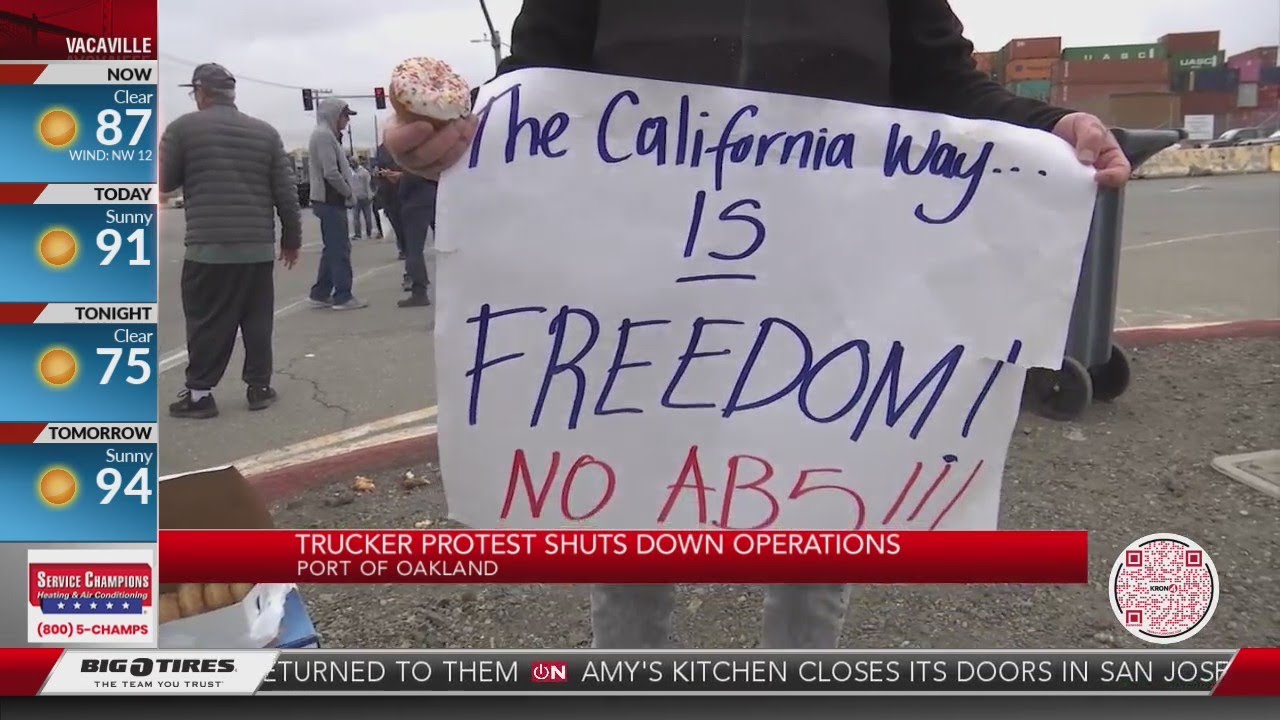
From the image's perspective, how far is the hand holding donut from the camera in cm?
127

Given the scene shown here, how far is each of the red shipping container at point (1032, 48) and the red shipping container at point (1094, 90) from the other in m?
0.07

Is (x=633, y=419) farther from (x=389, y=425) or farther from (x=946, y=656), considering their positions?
(x=389, y=425)

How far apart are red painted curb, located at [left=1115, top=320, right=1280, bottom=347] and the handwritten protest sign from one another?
2755 mm

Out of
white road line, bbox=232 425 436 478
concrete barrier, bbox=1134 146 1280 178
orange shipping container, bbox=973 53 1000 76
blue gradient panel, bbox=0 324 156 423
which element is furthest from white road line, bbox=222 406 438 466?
concrete barrier, bbox=1134 146 1280 178

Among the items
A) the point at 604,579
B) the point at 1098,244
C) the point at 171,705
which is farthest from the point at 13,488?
the point at 1098,244

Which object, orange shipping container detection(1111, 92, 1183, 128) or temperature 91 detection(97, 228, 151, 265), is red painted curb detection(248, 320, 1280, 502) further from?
orange shipping container detection(1111, 92, 1183, 128)

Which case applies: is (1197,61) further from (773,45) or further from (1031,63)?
(773,45)

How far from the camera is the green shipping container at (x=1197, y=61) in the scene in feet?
5.75

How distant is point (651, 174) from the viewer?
140 cm

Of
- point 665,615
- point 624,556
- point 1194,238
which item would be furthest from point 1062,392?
point 1194,238

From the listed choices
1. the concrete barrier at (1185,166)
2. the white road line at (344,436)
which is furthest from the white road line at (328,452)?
the concrete barrier at (1185,166)

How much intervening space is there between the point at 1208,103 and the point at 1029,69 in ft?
2.17

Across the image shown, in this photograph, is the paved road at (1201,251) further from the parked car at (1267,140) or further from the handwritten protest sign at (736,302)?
the handwritten protest sign at (736,302)

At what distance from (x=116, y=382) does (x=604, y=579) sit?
81cm
